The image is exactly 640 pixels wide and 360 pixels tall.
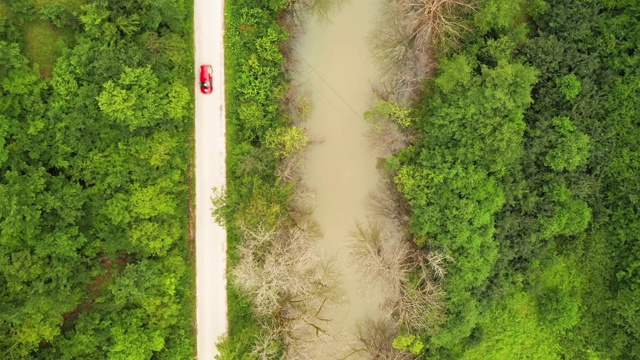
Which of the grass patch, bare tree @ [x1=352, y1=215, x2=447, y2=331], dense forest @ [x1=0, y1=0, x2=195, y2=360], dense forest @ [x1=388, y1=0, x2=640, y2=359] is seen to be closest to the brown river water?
bare tree @ [x1=352, y1=215, x2=447, y2=331]

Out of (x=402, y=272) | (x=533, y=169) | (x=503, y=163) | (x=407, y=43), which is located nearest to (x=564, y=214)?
(x=533, y=169)

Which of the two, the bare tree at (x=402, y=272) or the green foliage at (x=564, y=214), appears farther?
the green foliage at (x=564, y=214)

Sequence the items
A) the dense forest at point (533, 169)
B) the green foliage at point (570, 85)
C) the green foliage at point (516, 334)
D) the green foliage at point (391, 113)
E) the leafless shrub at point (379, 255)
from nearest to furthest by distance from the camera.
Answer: the dense forest at point (533, 169) < the green foliage at point (570, 85) < the leafless shrub at point (379, 255) < the green foliage at point (391, 113) < the green foliage at point (516, 334)

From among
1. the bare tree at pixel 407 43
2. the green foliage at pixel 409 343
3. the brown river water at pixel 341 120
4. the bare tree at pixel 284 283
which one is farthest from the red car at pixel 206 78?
the green foliage at pixel 409 343

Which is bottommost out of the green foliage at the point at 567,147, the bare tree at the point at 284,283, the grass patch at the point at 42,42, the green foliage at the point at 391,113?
the bare tree at the point at 284,283

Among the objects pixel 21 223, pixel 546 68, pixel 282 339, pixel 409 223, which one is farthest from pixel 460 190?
pixel 21 223

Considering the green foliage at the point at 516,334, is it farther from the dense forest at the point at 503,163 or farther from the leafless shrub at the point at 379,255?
the leafless shrub at the point at 379,255
